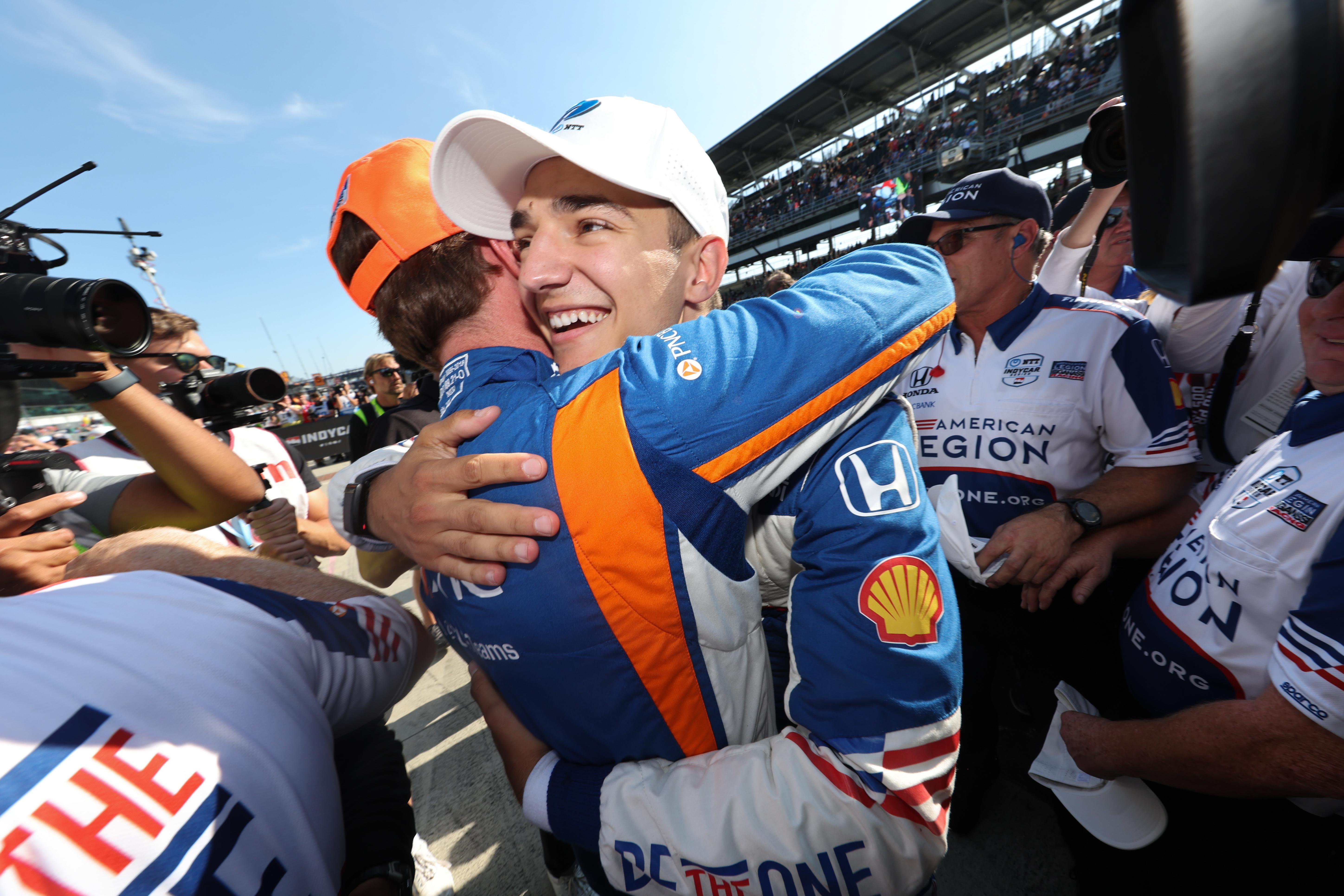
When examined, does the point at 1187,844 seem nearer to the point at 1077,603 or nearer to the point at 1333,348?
the point at 1077,603

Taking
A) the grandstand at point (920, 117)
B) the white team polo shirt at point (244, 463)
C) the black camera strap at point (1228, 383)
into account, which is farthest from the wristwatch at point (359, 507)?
the grandstand at point (920, 117)

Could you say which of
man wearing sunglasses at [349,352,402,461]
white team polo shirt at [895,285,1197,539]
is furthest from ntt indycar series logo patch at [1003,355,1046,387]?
man wearing sunglasses at [349,352,402,461]

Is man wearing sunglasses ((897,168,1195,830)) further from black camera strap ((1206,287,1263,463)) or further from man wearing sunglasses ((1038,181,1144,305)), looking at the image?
man wearing sunglasses ((1038,181,1144,305))

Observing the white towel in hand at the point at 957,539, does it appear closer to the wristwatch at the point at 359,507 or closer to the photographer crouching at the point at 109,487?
the wristwatch at the point at 359,507

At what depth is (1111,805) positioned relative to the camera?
1383 millimetres

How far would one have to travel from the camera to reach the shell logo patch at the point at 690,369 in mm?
727

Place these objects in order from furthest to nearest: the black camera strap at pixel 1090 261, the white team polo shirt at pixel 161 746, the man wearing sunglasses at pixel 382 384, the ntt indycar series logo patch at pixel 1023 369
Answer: the man wearing sunglasses at pixel 382 384, the black camera strap at pixel 1090 261, the ntt indycar series logo patch at pixel 1023 369, the white team polo shirt at pixel 161 746

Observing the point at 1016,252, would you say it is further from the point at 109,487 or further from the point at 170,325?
the point at 170,325

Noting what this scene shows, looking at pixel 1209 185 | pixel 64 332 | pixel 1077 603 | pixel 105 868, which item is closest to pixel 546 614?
pixel 105 868

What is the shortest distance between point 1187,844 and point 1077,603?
721 millimetres

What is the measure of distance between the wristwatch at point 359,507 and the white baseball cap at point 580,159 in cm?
71

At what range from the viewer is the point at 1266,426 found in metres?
1.86

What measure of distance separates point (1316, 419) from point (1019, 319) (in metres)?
1.05

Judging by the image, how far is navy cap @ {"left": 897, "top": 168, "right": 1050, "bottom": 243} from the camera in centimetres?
214
